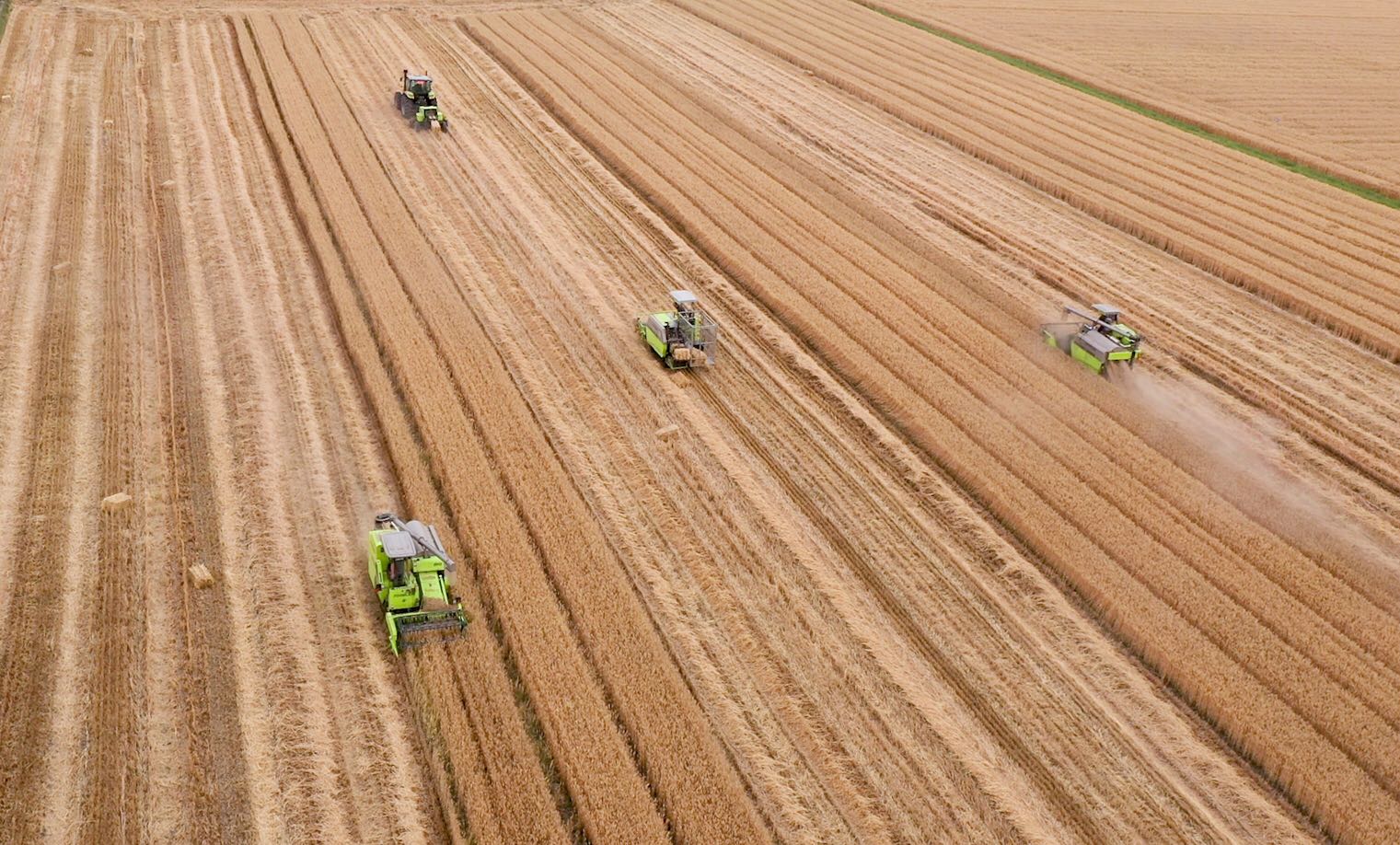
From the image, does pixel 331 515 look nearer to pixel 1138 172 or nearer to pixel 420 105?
pixel 420 105

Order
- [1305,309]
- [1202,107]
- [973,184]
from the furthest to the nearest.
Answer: [1202,107], [973,184], [1305,309]

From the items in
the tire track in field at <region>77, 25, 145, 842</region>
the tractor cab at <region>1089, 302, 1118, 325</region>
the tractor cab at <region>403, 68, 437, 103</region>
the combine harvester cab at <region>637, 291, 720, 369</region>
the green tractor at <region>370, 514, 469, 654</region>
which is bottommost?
the tire track in field at <region>77, 25, 145, 842</region>

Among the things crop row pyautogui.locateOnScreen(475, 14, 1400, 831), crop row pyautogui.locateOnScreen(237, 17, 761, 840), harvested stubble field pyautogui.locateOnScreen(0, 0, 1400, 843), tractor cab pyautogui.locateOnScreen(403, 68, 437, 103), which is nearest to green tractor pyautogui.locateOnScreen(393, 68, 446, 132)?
tractor cab pyautogui.locateOnScreen(403, 68, 437, 103)

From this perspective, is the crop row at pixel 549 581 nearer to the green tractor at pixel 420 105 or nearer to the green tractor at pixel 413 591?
the green tractor at pixel 413 591

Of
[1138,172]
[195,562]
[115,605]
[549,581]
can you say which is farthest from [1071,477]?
[1138,172]

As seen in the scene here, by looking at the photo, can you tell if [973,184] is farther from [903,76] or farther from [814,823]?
[814,823]

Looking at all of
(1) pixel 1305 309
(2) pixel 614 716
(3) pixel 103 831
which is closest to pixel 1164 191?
(1) pixel 1305 309

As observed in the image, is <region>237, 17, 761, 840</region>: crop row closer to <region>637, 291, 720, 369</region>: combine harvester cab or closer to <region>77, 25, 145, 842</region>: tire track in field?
<region>637, 291, 720, 369</region>: combine harvester cab
